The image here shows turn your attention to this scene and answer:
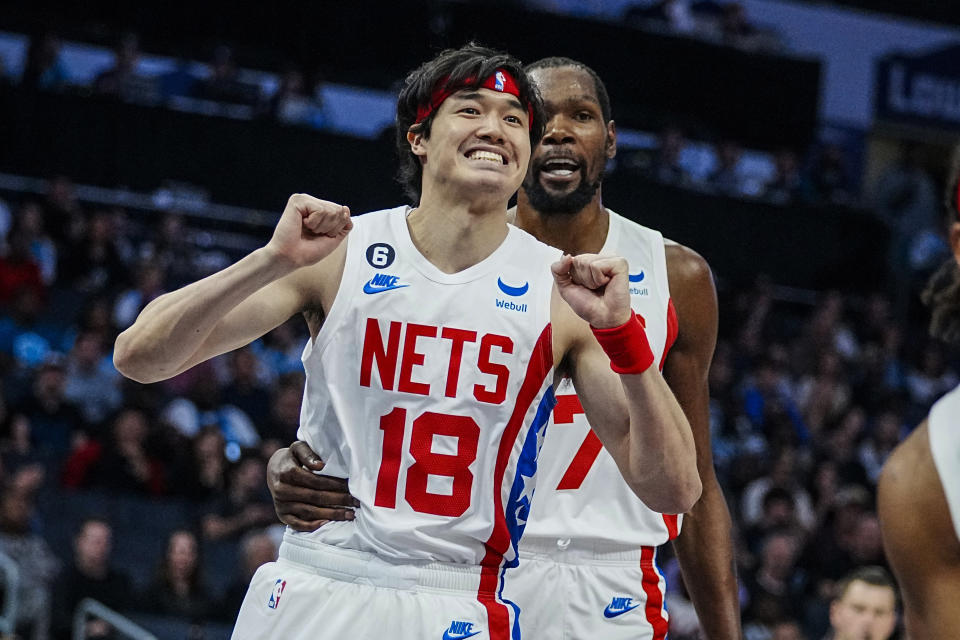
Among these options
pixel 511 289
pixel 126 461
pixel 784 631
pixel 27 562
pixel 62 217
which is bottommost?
pixel 784 631

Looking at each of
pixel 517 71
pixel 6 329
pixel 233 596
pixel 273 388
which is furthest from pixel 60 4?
pixel 517 71

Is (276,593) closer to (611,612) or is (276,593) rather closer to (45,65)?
(611,612)

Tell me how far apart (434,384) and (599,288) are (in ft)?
1.73

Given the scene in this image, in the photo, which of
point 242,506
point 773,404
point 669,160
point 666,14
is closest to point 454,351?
point 242,506

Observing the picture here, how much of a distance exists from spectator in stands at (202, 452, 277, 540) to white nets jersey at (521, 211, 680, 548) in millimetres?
5813

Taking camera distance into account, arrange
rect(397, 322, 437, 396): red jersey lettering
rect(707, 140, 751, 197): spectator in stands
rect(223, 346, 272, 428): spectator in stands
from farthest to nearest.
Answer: rect(707, 140, 751, 197): spectator in stands < rect(223, 346, 272, 428): spectator in stands < rect(397, 322, 437, 396): red jersey lettering

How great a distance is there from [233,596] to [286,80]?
684cm

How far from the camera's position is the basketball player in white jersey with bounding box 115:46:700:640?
11.5 feet

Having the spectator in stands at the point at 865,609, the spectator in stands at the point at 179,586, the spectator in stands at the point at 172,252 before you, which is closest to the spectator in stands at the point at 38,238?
the spectator in stands at the point at 172,252

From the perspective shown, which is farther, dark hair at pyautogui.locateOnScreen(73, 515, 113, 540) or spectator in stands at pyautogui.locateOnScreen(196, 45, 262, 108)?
spectator in stands at pyautogui.locateOnScreen(196, 45, 262, 108)

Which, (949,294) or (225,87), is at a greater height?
(225,87)

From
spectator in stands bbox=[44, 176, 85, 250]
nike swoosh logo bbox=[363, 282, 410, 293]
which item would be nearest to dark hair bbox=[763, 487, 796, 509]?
spectator in stands bbox=[44, 176, 85, 250]

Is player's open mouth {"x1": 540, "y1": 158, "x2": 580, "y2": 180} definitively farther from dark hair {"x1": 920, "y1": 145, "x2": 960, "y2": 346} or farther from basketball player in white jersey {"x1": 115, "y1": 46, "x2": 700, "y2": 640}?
dark hair {"x1": 920, "y1": 145, "x2": 960, "y2": 346}

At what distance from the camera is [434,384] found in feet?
11.8
